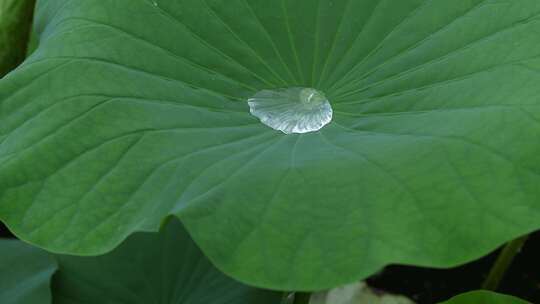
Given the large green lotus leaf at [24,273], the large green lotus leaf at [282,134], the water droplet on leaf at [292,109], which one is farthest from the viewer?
the large green lotus leaf at [24,273]

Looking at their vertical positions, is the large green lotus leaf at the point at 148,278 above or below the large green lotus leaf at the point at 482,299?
below

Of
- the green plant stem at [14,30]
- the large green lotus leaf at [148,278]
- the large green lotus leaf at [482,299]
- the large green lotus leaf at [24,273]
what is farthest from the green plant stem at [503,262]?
the green plant stem at [14,30]

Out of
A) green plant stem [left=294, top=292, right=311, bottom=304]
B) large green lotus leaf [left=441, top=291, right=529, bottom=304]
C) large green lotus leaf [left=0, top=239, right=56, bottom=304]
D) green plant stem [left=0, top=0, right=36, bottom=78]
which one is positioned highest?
green plant stem [left=0, top=0, right=36, bottom=78]

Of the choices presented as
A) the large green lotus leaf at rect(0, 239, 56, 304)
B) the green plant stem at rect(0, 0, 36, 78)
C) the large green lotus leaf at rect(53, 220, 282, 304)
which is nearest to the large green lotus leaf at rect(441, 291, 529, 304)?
the large green lotus leaf at rect(53, 220, 282, 304)

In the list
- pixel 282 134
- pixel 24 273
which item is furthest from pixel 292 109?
pixel 24 273

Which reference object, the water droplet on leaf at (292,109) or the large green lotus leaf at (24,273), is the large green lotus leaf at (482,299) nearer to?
the water droplet on leaf at (292,109)

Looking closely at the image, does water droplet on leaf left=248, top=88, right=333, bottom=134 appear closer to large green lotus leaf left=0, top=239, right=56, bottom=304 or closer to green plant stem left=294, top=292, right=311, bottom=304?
green plant stem left=294, top=292, right=311, bottom=304

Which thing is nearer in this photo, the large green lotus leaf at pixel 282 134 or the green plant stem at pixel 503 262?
the large green lotus leaf at pixel 282 134
